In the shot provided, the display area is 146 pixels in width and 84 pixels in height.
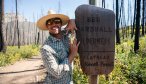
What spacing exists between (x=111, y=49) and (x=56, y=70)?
3.41ft

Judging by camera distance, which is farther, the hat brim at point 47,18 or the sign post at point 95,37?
the sign post at point 95,37

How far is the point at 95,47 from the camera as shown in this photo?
14.9 feet

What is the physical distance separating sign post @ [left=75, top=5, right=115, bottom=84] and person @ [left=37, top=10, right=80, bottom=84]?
0.22 metres

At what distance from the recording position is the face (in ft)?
13.4

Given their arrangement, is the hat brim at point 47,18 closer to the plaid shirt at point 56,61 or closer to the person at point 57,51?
the person at point 57,51

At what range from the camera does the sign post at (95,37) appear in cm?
449

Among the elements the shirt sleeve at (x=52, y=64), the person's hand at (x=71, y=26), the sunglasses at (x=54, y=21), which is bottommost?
the shirt sleeve at (x=52, y=64)

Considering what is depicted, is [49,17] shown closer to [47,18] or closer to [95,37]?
[47,18]

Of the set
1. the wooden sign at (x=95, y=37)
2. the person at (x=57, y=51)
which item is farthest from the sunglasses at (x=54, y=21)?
the wooden sign at (x=95, y=37)

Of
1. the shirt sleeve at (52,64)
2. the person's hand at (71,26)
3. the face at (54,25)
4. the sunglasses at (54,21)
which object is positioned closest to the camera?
the shirt sleeve at (52,64)

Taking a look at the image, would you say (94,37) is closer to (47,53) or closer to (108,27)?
(108,27)

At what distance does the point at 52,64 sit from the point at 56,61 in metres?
0.11

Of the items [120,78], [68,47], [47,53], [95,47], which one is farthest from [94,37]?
[120,78]

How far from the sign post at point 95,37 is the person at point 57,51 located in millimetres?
217
